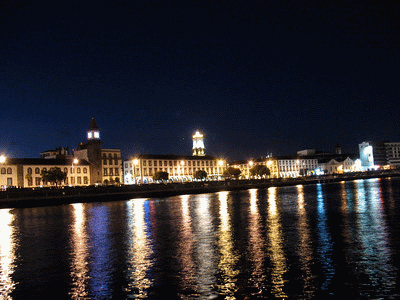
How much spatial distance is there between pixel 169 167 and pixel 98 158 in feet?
109

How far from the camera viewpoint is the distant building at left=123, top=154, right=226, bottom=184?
142000mm

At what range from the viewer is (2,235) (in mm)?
30281

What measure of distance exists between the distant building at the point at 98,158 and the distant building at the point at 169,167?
6114 mm

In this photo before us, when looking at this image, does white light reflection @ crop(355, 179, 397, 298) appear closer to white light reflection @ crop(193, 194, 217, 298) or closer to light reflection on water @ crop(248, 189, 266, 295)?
light reflection on water @ crop(248, 189, 266, 295)

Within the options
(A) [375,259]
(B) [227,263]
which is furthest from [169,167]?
(A) [375,259]

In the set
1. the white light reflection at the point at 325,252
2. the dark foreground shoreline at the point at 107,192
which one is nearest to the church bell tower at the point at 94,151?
the dark foreground shoreline at the point at 107,192

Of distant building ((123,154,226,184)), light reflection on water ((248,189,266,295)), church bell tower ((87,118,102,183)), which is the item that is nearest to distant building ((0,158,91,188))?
church bell tower ((87,118,102,183))

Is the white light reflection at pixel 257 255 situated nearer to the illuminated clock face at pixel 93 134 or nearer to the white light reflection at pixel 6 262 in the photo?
the white light reflection at pixel 6 262

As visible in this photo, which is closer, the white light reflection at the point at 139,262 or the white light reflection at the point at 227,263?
the white light reflection at the point at 227,263

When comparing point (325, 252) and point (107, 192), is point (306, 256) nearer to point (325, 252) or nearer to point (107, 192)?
point (325, 252)

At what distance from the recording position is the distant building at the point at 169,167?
466ft

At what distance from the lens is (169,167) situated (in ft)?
495

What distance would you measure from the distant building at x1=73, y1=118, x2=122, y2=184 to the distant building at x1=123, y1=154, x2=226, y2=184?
6114 mm

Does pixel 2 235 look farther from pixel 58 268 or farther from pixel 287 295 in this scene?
pixel 287 295
